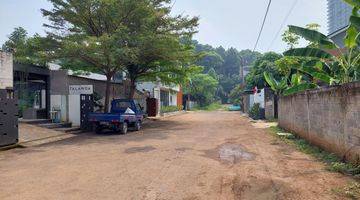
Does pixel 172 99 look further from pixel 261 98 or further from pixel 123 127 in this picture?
pixel 123 127

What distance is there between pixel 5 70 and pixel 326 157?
1310cm

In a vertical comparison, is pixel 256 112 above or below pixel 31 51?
below

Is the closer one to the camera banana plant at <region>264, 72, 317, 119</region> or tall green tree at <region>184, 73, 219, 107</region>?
banana plant at <region>264, 72, 317, 119</region>

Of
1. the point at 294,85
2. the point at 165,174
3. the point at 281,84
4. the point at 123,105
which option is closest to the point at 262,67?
the point at 281,84

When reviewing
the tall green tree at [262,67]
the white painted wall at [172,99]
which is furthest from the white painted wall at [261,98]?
the white painted wall at [172,99]

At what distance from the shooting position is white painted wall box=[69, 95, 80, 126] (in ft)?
75.6

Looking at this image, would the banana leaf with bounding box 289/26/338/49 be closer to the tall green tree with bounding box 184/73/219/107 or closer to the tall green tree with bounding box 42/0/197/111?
the tall green tree with bounding box 42/0/197/111

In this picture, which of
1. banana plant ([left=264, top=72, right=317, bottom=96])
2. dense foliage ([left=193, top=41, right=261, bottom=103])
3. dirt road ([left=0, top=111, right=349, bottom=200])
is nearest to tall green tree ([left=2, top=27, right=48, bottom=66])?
dirt road ([left=0, top=111, right=349, bottom=200])

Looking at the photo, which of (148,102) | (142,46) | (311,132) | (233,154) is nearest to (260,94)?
(148,102)

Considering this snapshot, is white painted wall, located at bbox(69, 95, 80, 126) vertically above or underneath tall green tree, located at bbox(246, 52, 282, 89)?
underneath

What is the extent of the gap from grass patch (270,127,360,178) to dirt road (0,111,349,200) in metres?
0.32

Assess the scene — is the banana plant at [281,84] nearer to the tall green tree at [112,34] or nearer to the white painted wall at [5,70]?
the tall green tree at [112,34]

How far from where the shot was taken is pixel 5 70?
53.3 ft

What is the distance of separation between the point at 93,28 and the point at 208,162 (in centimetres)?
1582
